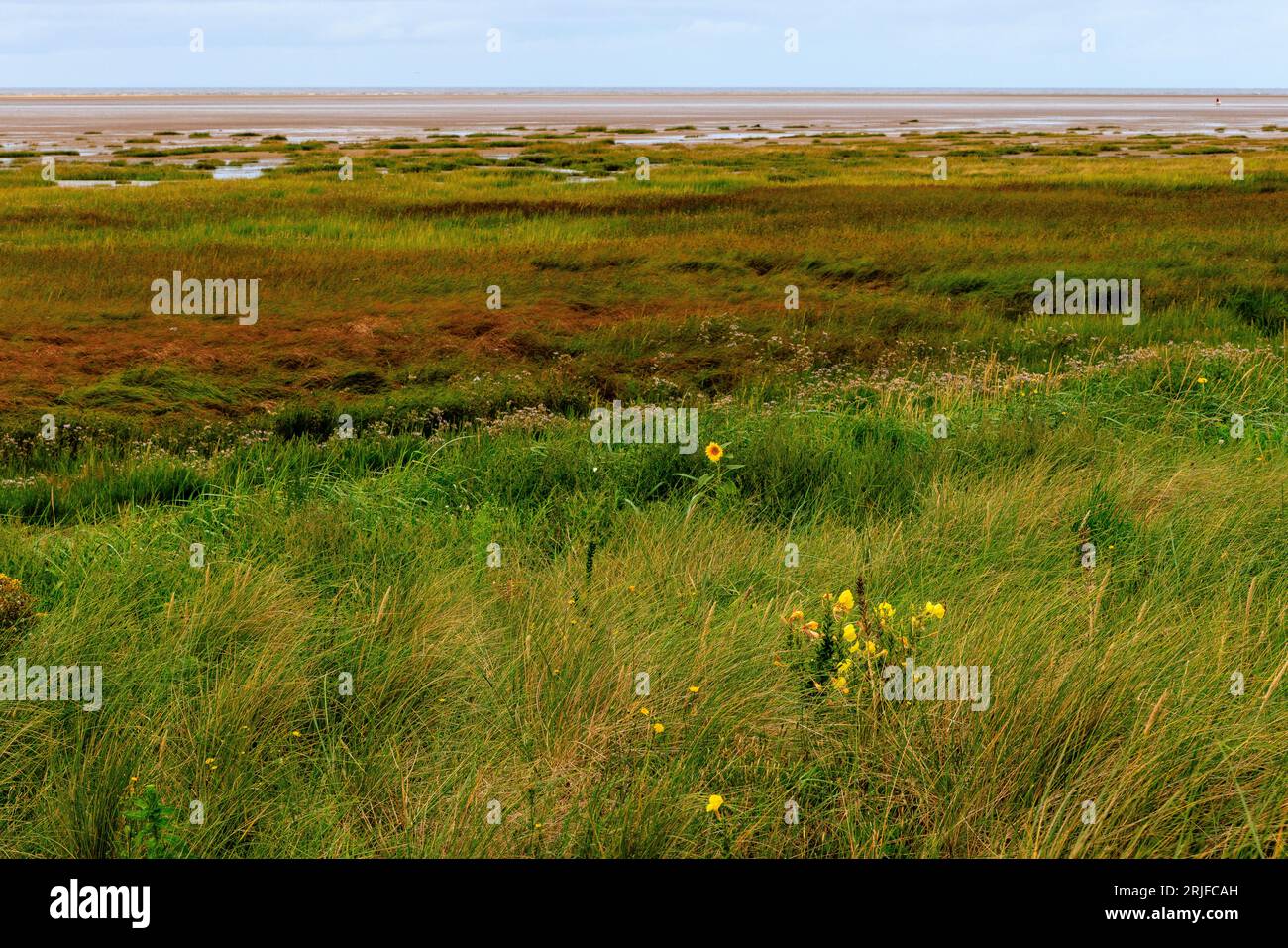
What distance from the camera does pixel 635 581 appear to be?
4.89 m

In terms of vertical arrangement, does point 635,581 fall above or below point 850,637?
below

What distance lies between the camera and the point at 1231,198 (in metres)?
24.8

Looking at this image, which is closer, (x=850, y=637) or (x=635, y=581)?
(x=850, y=637)

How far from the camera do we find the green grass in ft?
10.3

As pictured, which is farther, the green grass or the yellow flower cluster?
the yellow flower cluster

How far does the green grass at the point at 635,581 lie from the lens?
312 centimetres

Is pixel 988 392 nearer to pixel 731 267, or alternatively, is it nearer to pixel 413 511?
pixel 413 511

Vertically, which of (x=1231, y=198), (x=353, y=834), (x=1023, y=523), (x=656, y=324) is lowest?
(x=353, y=834)

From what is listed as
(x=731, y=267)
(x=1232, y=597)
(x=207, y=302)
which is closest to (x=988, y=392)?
(x=1232, y=597)
